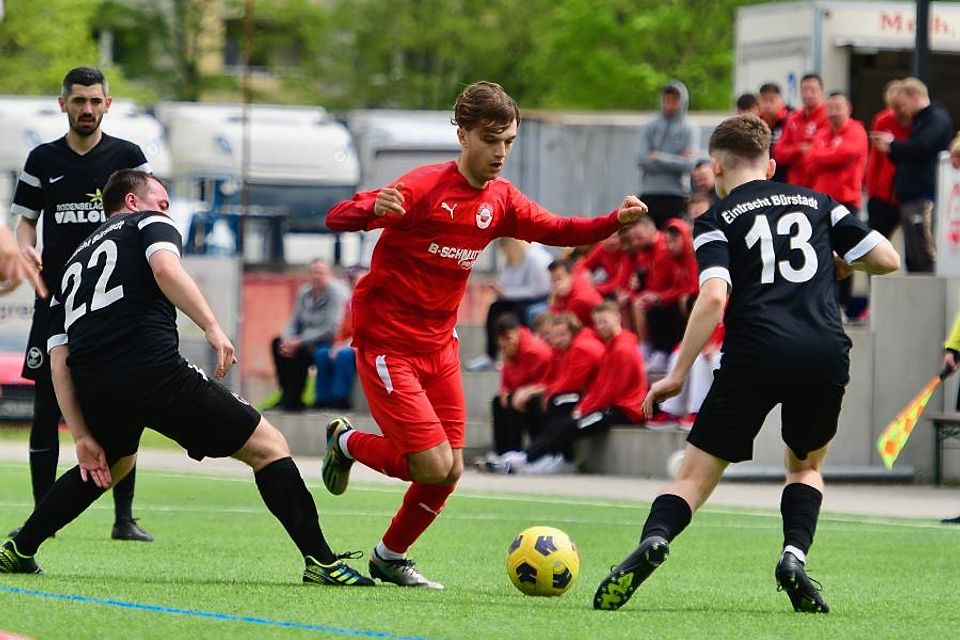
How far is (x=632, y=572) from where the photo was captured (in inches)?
305

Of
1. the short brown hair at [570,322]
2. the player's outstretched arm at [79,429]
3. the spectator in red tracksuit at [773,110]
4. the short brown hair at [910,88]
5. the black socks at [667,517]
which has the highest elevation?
the short brown hair at [910,88]

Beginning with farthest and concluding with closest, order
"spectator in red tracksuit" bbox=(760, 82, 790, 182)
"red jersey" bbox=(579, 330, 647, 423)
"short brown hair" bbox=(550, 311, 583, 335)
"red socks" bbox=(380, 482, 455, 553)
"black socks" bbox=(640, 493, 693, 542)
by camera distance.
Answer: "short brown hair" bbox=(550, 311, 583, 335) → "spectator in red tracksuit" bbox=(760, 82, 790, 182) → "red jersey" bbox=(579, 330, 647, 423) → "red socks" bbox=(380, 482, 455, 553) → "black socks" bbox=(640, 493, 693, 542)

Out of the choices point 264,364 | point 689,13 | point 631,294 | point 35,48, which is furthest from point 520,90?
point 631,294

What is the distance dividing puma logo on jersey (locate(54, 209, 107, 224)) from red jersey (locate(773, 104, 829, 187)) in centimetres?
953

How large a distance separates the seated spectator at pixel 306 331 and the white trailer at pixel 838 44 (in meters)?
5.67

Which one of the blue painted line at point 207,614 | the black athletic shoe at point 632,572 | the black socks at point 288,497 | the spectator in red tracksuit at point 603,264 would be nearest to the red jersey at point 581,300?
the spectator in red tracksuit at point 603,264

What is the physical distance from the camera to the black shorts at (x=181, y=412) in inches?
328

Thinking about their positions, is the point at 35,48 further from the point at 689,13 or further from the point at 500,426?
the point at 500,426

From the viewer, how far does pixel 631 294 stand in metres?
20.4

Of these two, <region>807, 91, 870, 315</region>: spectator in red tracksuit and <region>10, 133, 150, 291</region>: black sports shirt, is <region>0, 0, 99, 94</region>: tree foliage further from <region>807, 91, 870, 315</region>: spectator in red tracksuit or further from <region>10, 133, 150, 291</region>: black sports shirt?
<region>10, 133, 150, 291</region>: black sports shirt

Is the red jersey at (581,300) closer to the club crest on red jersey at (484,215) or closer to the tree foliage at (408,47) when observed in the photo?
the club crest on red jersey at (484,215)

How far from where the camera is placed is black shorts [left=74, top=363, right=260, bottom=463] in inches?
328

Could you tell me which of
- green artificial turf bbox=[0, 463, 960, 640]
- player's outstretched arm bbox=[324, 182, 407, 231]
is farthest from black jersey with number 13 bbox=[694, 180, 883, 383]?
player's outstretched arm bbox=[324, 182, 407, 231]

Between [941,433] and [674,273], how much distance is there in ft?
10.4
